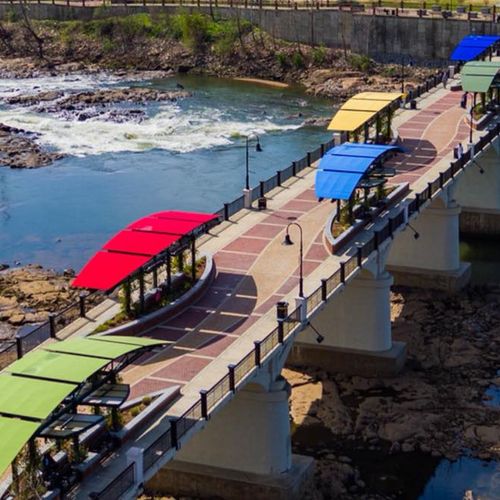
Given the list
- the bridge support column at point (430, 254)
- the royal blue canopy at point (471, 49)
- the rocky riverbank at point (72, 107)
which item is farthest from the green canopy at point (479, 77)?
the rocky riverbank at point (72, 107)

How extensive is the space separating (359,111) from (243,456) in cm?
2171

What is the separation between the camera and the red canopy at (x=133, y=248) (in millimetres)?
35219

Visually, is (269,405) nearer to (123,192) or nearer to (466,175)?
(466,175)

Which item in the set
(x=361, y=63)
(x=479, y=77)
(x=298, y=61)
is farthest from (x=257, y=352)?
(x=298, y=61)

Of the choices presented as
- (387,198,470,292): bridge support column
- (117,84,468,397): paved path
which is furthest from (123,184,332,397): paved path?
(387,198,470,292): bridge support column

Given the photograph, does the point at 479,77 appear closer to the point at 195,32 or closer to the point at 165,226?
the point at 165,226

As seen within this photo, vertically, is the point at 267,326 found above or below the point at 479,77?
below

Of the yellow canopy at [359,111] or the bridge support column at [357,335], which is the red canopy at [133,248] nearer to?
the bridge support column at [357,335]

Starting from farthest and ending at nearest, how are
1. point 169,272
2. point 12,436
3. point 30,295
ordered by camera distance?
point 30,295, point 169,272, point 12,436

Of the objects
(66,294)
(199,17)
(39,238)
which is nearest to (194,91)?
(199,17)

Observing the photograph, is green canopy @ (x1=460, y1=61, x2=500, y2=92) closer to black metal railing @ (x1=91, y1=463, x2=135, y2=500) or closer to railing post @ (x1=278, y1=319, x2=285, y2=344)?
railing post @ (x1=278, y1=319, x2=285, y2=344)

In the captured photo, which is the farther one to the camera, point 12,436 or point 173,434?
point 173,434

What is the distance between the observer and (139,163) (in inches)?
3159

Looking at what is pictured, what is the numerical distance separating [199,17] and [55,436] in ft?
308
